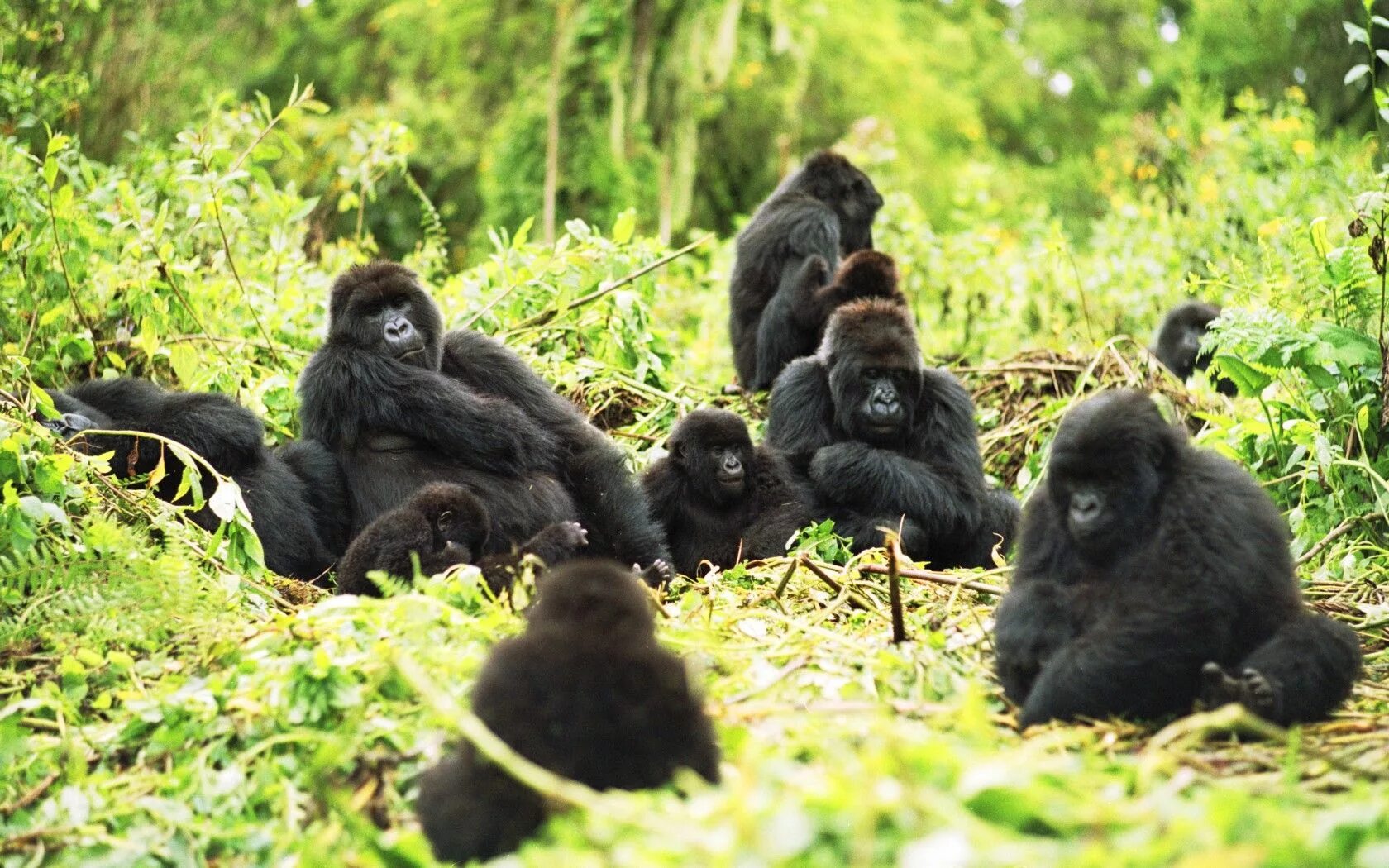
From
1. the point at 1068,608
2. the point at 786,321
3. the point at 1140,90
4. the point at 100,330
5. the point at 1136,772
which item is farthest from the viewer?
the point at 1140,90

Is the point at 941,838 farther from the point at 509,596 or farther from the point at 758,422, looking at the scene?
the point at 758,422

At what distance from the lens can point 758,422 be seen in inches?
278

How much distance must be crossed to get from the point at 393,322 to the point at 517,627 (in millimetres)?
1964

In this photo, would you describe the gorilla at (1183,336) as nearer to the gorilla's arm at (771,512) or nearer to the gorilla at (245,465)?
the gorilla's arm at (771,512)

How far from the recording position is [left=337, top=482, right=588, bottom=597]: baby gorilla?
448cm

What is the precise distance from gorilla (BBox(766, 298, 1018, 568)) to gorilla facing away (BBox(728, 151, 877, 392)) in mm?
1191

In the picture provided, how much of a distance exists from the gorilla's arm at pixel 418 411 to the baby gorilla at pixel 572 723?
2.50 meters

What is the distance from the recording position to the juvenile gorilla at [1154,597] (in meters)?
3.29

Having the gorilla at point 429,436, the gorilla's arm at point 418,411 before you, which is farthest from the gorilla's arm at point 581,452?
the gorilla's arm at point 418,411

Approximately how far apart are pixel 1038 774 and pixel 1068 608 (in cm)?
114

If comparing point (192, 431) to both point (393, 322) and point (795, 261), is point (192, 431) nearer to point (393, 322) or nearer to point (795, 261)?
point (393, 322)

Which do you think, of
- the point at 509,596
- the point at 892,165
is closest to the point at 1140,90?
the point at 892,165

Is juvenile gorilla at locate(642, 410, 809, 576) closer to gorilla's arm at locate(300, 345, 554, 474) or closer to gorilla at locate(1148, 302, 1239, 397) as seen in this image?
gorilla's arm at locate(300, 345, 554, 474)

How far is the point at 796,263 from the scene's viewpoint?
7.83 m
